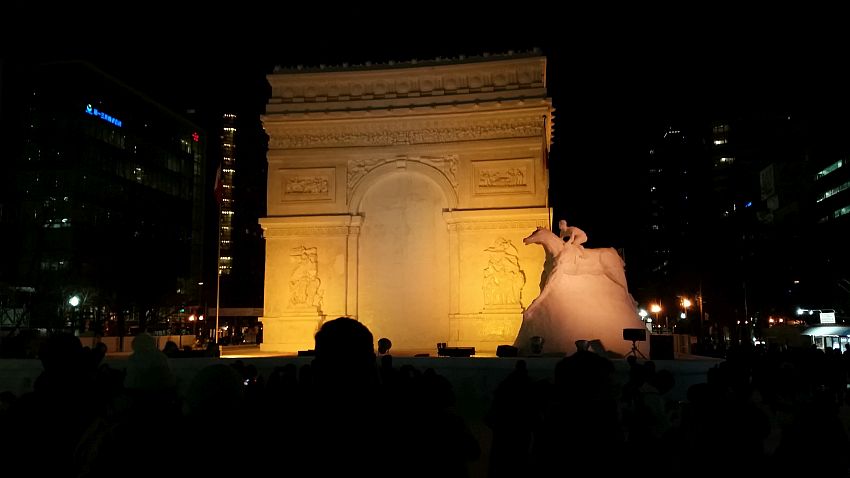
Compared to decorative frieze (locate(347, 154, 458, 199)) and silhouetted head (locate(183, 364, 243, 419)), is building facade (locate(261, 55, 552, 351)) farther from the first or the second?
silhouetted head (locate(183, 364, 243, 419))

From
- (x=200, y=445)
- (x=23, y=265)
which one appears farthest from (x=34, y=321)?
(x=200, y=445)

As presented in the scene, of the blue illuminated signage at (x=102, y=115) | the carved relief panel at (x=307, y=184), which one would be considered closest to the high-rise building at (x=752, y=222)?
the carved relief panel at (x=307, y=184)

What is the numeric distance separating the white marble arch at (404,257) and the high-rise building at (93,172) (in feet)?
71.7

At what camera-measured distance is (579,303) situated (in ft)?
69.7

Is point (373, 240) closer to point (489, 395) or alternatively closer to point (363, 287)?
point (363, 287)

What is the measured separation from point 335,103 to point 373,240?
5.49 metres

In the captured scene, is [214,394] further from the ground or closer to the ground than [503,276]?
closer to the ground

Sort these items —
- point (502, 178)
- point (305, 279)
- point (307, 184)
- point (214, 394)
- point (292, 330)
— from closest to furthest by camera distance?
point (214, 394), point (292, 330), point (502, 178), point (305, 279), point (307, 184)

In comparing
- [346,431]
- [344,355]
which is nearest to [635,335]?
[344,355]

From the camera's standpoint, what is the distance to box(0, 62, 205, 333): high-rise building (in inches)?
2382

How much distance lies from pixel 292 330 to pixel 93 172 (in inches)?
2042

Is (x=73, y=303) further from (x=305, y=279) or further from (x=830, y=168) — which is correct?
(x=830, y=168)

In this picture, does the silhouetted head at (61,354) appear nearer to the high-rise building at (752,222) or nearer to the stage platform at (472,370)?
the stage platform at (472,370)

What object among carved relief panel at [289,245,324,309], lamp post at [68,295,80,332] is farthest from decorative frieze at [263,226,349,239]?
lamp post at [68,295,80,332]
